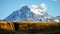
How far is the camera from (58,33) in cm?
1095

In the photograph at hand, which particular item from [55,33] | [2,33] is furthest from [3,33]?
[55,33]

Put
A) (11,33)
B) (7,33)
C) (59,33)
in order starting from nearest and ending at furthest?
(59,33) < (11,33) < (7,33)

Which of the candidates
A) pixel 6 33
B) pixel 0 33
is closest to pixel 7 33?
pixel 6 33

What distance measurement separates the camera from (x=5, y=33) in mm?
12820

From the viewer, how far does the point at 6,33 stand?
12602mm

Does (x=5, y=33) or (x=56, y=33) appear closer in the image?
(x=56, y=33)

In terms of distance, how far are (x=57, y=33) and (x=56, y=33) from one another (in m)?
0.06

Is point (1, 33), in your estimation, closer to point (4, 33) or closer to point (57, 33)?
point (4, 33)

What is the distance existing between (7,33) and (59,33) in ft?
11.9

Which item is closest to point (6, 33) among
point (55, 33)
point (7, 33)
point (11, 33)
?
point (7, 33)

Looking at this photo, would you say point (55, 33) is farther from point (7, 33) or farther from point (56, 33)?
point (7, 33)

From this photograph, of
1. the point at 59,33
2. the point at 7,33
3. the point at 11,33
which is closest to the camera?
the point at 59,33

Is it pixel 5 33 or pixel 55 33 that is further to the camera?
pixel 5 33

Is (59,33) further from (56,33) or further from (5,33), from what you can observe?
(5,33)
